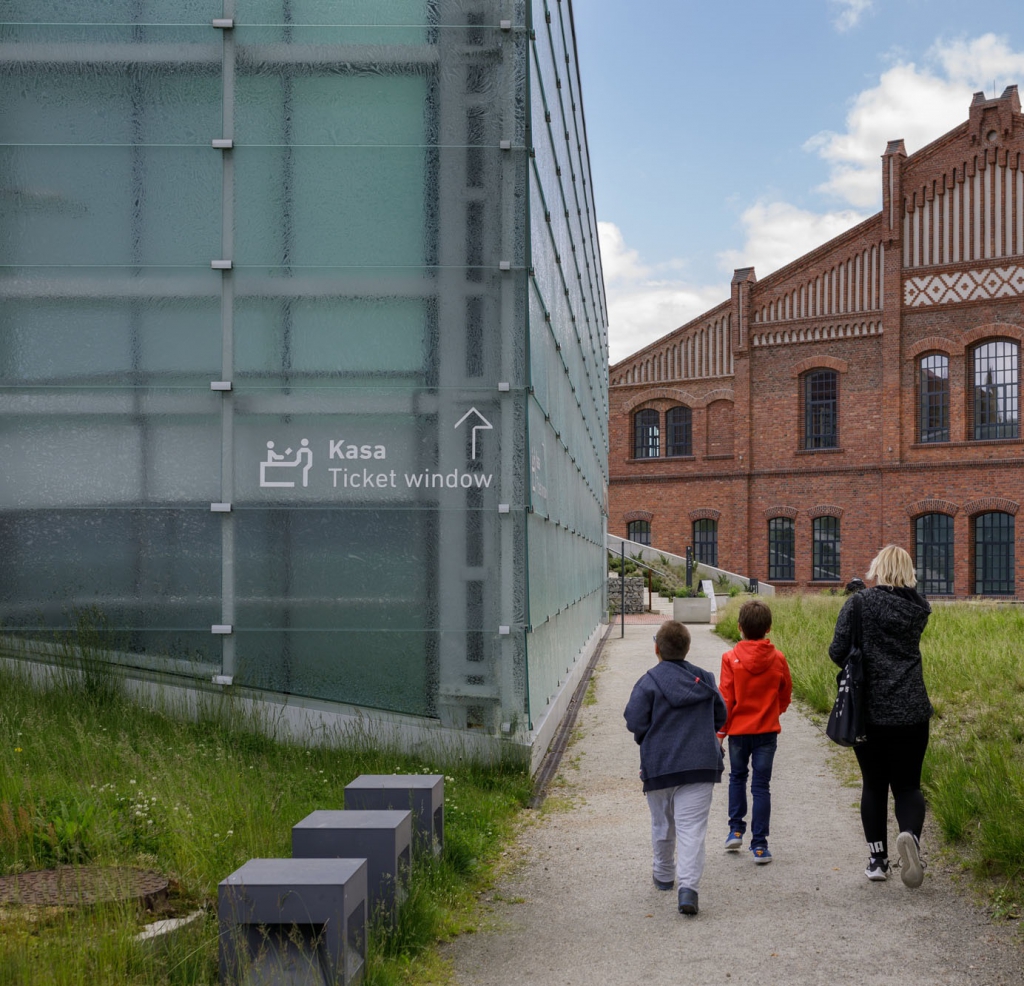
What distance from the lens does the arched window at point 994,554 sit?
116 ft

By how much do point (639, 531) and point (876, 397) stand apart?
987 centimetres

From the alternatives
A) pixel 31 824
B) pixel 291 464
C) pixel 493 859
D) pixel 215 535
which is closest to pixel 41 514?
pixel 215 535

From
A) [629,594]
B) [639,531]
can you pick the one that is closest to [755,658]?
[629,594]

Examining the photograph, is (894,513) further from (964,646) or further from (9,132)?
(9,132)

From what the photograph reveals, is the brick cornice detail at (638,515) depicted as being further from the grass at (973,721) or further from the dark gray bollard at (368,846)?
the dark gray bollard at (368,846)

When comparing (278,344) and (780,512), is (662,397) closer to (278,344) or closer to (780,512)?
(780,512)

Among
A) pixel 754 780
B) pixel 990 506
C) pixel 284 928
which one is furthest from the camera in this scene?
pixel 990 506

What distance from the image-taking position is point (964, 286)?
35781mm

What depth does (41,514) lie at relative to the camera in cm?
859

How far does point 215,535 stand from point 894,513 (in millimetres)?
31572

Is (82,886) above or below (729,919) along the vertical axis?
above

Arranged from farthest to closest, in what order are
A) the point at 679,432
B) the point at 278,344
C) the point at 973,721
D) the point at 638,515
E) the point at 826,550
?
1. the point at 638,515
2. the point at 679,432
3. the point at 826,550
4. the point at 973,721
5. the point at 278,344

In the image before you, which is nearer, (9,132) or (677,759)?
(677,759)

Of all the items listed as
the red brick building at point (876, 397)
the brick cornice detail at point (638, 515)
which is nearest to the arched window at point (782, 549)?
the red brick building at point (876, 397)
